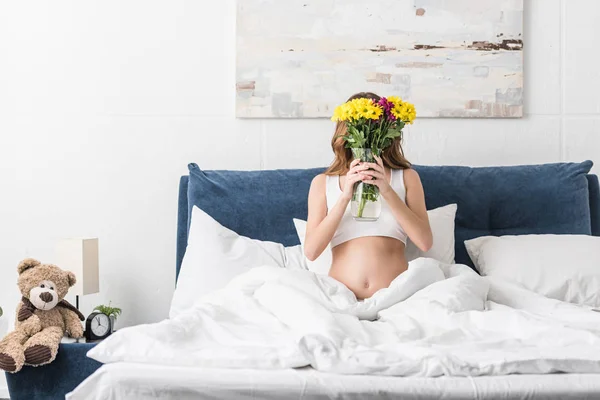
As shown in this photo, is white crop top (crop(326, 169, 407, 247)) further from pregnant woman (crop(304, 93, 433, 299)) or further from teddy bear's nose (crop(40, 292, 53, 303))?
teddy bear's nose (crop(40, 292, 53, 303))

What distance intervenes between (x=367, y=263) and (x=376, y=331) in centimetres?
62

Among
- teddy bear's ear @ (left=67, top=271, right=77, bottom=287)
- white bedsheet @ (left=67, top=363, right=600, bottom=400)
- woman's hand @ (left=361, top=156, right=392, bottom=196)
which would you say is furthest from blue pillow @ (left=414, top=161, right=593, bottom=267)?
teddy bear's ear @ (left=67, top=271, right=77, bottom=287)

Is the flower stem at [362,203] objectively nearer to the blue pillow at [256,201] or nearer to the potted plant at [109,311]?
the blue pillow at [256,201]

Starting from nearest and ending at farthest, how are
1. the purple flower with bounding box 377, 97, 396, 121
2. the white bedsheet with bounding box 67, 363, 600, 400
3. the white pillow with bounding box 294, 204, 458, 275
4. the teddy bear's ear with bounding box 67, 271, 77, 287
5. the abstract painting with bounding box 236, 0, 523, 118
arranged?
the white bedsheet with bounding box 67, 363, 600, 400
the purple flower with bounding box 377, 97, 396, 121
the white pillow with bounding box 294, 204, 458, 275
the teddy bear's ear with bounding box 67, 271, 77, 287
the abstract painting with bounding box 236, 0, 523, 118

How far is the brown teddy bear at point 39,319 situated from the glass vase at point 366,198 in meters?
1.10

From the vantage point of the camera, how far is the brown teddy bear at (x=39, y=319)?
7.37ft

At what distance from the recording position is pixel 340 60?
127 inches

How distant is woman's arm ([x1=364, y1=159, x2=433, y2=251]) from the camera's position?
239cm

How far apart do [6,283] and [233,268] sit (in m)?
1.26

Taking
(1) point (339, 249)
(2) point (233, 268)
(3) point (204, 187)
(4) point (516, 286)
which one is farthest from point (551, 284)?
(3) point (204, 187)

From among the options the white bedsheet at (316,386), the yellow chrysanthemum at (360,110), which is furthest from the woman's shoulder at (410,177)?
the white bedsheet at (316,386)

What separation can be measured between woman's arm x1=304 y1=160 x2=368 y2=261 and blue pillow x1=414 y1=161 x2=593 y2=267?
509 millimetres

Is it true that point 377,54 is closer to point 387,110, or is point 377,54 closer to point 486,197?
point 486,197

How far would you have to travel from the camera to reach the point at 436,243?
2.74 meters
